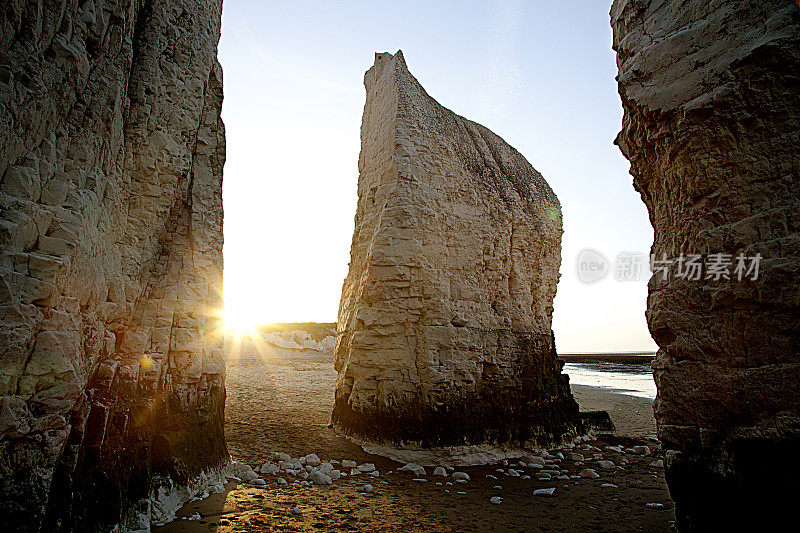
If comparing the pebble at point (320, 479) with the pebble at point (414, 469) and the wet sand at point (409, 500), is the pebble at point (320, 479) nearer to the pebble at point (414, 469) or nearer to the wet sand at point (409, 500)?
the wet sand at point (409, 500)

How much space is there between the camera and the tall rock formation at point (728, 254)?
2934mm

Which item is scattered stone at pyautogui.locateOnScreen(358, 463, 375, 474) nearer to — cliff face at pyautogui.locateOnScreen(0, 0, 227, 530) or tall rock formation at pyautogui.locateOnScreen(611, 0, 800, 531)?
cliff face at pyautogui.locateOnScreen(0, 0, 227, 530)

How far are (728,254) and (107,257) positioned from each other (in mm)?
4949

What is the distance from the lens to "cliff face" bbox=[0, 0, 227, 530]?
8.93 feet

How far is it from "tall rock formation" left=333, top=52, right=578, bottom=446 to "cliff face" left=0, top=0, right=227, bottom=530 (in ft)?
9.52

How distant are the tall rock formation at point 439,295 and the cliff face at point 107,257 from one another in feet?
9.52

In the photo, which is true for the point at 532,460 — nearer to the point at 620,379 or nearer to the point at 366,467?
the point at 366,467

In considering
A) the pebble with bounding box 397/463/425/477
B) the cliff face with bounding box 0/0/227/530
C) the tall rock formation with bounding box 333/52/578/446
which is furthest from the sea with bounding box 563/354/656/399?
the cliff face with bounding box 0/0/227/530

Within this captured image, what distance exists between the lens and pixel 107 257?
377cm

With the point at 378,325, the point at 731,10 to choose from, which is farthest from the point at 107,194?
the point at 731,10

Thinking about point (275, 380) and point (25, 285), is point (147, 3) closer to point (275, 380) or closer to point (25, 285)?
point (25, 285)

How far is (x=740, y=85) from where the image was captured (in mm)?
3223

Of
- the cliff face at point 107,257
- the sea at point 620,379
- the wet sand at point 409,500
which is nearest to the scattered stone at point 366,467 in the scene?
the wet sand at point 409,500

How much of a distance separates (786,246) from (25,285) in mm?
4945
